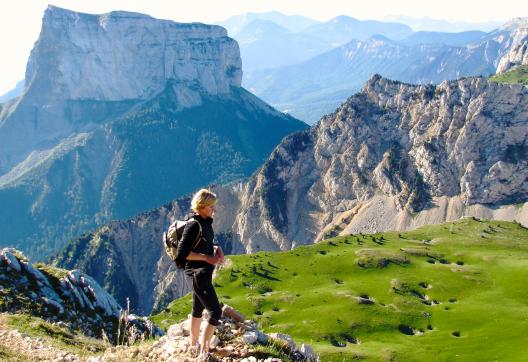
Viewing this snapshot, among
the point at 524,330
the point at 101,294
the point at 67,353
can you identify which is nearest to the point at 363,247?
the point at 524,330

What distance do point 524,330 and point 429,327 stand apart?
2124cm

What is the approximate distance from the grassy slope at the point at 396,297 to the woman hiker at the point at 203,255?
8326 centimetres

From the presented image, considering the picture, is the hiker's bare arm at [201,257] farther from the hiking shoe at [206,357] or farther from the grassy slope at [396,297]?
the grassy slope at [396,297]

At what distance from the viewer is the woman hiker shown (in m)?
24.5

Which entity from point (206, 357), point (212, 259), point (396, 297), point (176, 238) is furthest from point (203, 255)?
point (396, 297)

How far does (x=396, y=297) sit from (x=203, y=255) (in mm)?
129401

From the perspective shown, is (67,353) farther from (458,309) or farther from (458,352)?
(458,309)

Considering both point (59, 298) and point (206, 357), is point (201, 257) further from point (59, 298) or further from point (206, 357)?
point (59, 298)

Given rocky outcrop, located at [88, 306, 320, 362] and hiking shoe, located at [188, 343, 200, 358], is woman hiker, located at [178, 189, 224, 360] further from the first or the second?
rocky outcrop, located at [88, 306, 320, 362]

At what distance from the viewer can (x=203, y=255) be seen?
80.8 feet

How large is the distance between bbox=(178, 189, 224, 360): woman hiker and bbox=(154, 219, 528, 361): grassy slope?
83.3 meters

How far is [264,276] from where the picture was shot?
590 ft

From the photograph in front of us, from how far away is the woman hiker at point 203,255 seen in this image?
80.4ft

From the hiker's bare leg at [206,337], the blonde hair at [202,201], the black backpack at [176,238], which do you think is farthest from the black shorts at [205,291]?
the blonde hair at [202,201]
